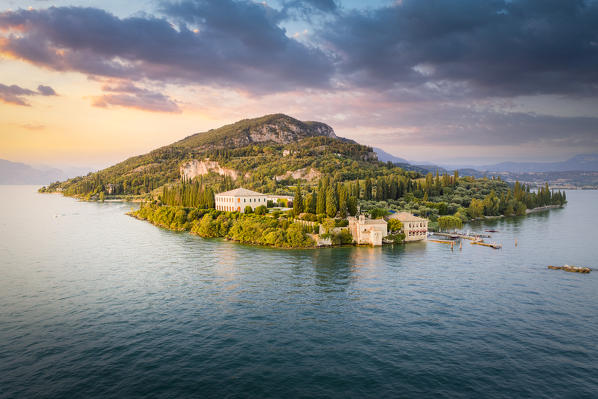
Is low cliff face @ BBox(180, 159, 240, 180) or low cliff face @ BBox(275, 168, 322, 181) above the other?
low cliff face @ BBox(180, 159, 240, 180)

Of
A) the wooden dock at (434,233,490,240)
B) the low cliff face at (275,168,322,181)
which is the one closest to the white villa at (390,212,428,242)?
the wooden dock at (434,233,490,240)

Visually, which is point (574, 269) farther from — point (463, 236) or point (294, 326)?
point (294, 326)

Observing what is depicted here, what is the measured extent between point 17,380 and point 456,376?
81.1ft

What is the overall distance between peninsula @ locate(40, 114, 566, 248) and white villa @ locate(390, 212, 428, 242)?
186 mm

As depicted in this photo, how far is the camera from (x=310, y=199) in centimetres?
6631

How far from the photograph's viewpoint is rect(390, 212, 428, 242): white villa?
64375mm

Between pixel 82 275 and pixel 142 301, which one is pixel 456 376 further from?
pixel 82 275

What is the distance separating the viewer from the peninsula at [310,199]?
60.2 m

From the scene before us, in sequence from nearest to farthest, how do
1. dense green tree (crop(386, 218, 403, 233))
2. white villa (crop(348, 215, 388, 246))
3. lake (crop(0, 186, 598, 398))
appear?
lake (crop(0, 186, 598, 398)) < white villa (crop(348, 215, 388, 246)) < dense green tree (crop(386, 218, 403, 233))

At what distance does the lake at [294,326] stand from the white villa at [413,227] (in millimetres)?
14419

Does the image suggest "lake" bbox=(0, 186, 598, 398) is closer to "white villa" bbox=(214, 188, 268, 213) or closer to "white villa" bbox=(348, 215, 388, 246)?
"white villa" bbox=(348, 215, 388, 246)

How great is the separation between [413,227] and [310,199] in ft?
65.0

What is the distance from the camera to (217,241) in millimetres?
61500

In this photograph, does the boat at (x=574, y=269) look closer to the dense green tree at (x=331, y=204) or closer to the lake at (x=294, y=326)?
the lake at (x=294, y=326)
